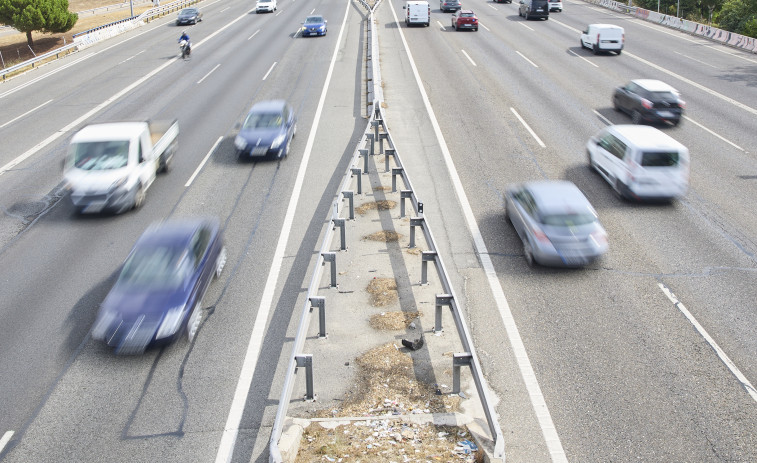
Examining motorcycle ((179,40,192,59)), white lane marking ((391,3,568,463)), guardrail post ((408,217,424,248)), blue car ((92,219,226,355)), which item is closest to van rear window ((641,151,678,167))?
white lane marking ((391,3,568,463))

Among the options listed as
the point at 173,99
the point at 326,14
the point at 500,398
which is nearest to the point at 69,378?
the point at 500,398

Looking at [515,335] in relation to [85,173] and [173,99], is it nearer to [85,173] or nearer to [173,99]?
[85,173]

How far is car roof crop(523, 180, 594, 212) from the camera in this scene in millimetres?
14344

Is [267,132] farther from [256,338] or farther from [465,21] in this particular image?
[465,21]

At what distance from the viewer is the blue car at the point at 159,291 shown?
11.1 meters

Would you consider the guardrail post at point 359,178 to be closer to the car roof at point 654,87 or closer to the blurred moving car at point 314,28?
the car roof at point 654,87

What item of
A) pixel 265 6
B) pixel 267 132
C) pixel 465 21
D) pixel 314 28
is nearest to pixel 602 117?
pixel 267 132

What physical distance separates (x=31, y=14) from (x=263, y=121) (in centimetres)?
4105

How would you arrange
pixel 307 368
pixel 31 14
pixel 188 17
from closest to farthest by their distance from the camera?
pixel 307 368
pixel 188 17
pixel 31 14

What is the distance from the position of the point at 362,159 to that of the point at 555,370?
11.7m

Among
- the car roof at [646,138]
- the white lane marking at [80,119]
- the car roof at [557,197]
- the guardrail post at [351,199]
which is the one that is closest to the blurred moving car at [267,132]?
the guardrail post at [351,199]

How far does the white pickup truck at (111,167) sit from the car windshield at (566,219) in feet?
34.8

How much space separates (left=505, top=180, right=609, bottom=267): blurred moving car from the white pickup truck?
10193mm

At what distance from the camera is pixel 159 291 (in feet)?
37.7
